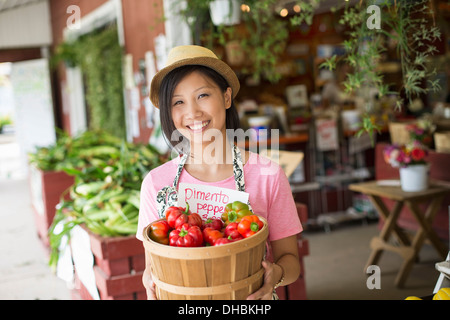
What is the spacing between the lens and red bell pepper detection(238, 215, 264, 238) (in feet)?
4.34

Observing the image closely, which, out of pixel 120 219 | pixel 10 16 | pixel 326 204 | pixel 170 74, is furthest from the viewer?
pixel 10 16

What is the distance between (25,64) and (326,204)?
315 inches

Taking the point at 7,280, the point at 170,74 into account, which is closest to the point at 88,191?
the point at 7,280

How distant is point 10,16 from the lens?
10.7 meters

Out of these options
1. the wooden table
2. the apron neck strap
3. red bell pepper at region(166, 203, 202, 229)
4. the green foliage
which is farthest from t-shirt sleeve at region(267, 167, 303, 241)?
the green foliage

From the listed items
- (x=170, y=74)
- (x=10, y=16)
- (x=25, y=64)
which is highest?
(x=10, y=16)

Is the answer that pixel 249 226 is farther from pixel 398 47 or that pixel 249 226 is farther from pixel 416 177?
pixel 416 177

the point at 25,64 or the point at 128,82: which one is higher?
the point at 25,64

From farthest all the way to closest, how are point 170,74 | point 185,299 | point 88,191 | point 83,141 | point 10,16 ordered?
point 10,16 → point 83,141 → point 88,191 → point 170,74 → point 185,299

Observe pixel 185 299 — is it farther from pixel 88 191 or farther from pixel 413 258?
pixel 413 258

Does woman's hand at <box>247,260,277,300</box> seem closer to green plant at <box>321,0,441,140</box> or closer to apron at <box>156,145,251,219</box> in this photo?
apron at <box>156,145,251,219</box>

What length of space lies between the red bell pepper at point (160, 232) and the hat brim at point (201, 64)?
0.50 meters

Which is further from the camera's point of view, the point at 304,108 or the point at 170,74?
the point at 304,108

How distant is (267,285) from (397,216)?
8.81ft
